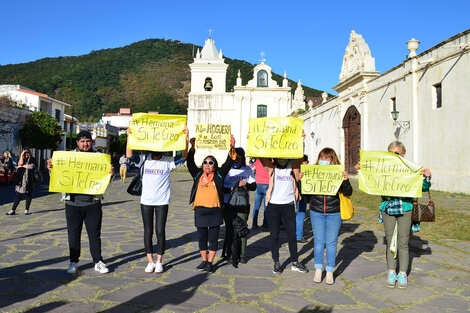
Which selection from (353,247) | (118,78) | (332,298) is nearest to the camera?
(332,298)

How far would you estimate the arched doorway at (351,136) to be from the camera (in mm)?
24208

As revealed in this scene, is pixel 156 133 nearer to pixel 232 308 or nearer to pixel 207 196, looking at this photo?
pixel 207 196

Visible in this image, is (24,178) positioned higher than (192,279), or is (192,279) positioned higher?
(24,178)

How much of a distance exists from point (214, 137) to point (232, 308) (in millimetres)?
2641

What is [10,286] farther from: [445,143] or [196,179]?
[445,143]

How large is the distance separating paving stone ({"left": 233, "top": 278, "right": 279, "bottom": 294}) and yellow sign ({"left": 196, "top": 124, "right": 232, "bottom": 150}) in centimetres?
195

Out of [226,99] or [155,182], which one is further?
[226,99]

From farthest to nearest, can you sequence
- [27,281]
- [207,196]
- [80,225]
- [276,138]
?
[276,138] < [207,196] < [80,225] < [27,281]

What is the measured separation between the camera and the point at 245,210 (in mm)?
5375

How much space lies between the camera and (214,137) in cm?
564

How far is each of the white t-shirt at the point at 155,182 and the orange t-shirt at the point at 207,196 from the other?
1.35 feet

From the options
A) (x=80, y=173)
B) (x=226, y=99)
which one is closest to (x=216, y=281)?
(x=80, y=173)

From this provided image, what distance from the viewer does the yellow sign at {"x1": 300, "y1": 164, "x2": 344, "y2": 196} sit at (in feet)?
15.1

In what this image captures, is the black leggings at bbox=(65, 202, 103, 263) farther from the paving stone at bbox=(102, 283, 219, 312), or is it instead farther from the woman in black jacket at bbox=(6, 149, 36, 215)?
the woman in black jacket at bbox=(6, 149, 36, 215)
